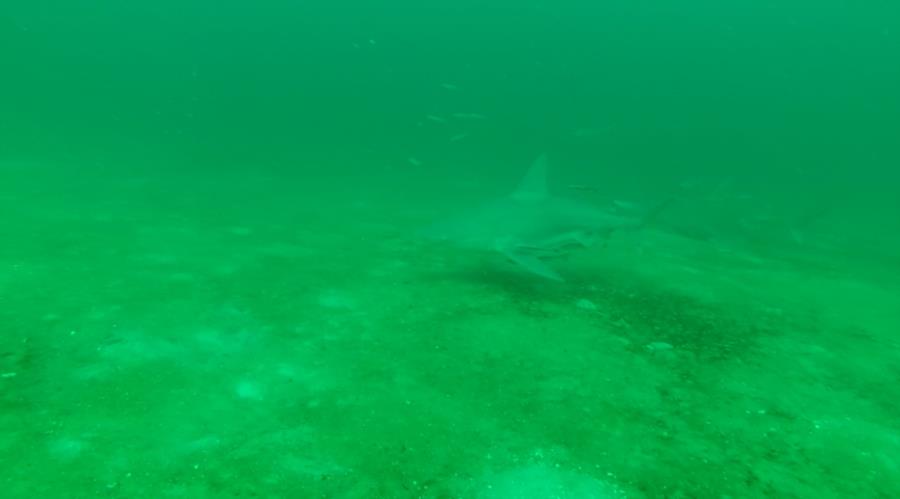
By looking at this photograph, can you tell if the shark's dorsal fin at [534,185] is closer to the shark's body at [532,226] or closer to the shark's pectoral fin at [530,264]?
the shark's body at [532,226]

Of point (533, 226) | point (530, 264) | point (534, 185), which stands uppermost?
point (534, 185)

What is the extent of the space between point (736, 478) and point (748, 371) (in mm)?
2084

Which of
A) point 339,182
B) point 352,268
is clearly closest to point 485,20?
point 339,182

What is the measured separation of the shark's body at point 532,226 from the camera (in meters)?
7.50

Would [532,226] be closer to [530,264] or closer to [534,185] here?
[530,264]

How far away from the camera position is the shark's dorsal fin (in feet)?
29.0

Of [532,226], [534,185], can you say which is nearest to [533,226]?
[532,226]

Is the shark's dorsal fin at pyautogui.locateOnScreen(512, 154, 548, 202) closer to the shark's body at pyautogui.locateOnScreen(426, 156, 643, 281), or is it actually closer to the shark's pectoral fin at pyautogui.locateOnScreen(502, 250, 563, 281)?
the shark's body at pyautogui.locateOnScreen(426, 156, 643, 281)

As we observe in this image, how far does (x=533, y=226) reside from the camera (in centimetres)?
805

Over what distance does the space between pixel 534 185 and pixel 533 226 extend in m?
1.25

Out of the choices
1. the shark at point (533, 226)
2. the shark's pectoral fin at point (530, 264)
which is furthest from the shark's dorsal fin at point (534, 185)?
the shark's pectoral fin at point (530, 264)

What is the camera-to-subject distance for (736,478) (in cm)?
381

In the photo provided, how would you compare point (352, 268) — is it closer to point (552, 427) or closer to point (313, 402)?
point (313, 402)

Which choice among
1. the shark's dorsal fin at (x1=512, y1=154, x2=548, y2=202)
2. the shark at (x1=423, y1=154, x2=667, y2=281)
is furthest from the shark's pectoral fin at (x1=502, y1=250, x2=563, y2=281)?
the shark's dorsal fin at (x1=512, y1=154, x2=548, y2=202)
